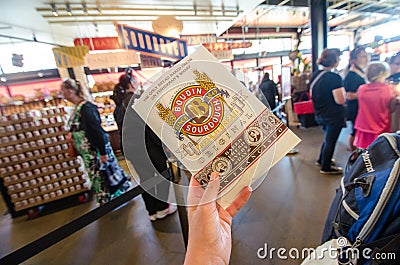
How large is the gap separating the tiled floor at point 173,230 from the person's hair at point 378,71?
1189mm

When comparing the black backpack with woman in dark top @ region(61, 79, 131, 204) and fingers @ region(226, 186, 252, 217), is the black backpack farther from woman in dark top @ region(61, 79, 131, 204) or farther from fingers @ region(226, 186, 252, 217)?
woman in dark top @ region(61, 79, 131, 204)

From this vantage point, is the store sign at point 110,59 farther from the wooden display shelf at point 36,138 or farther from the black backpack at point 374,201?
the black backpack at point 374,201

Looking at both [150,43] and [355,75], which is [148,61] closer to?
[150,43]

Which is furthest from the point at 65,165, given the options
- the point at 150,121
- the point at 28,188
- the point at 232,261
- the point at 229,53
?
the point at 229,53

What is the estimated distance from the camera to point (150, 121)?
0.43 meters

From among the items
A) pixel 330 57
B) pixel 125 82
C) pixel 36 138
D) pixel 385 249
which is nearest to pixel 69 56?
pixel 36 138

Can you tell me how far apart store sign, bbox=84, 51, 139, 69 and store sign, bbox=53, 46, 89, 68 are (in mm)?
72

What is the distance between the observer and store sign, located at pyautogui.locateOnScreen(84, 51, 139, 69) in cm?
259

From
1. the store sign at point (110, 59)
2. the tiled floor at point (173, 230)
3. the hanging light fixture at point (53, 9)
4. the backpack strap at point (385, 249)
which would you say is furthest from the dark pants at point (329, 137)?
the hanging light fixture at point (53, 9)

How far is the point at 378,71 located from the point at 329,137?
2.57 ft

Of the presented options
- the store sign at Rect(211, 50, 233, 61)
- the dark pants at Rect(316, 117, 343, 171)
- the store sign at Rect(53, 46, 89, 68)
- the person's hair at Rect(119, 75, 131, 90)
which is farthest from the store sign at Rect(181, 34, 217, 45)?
the dark pants at Rect(316, 117, 343, 171)

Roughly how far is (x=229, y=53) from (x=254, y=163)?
3785 millimetres

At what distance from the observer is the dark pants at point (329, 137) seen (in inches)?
82.8

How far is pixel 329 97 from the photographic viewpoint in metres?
2.01
